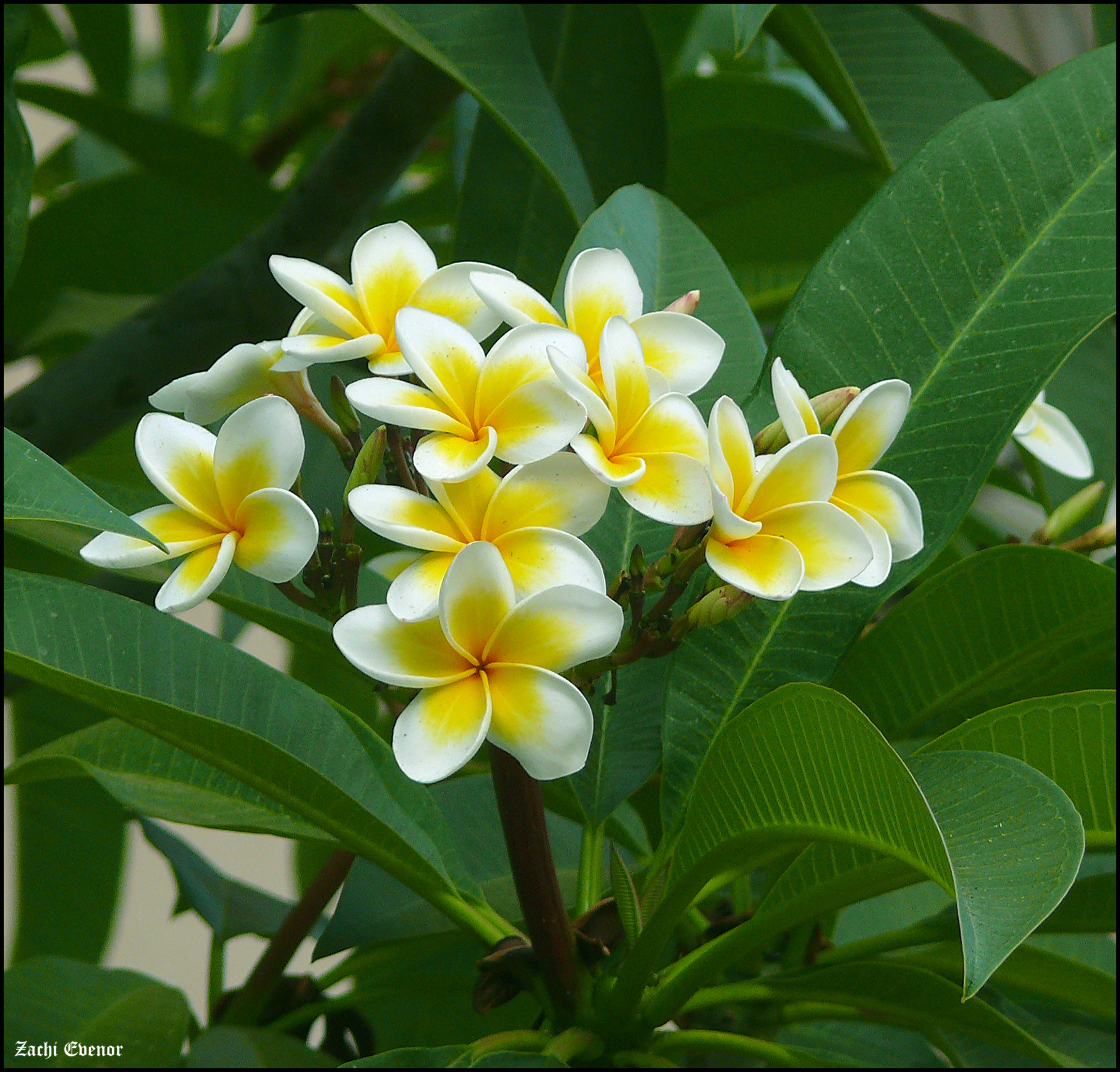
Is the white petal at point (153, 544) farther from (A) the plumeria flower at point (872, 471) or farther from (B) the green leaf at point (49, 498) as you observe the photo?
(A) the plumeria flower at point (872, 471)

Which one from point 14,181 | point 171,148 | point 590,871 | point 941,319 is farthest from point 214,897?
Result: point 171,148

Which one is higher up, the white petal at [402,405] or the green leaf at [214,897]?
the white petal at [402,405]

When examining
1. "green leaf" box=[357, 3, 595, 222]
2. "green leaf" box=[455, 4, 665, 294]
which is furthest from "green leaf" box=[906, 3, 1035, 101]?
"green leaf" box=[357, 3, 595, 222]

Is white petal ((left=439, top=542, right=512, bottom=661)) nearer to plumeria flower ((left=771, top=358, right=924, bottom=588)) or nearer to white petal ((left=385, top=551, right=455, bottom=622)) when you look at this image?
white petal ((left=385, top=551, right=455, bottom=622))

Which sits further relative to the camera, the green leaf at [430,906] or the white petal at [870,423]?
the green leaf at [430,906]

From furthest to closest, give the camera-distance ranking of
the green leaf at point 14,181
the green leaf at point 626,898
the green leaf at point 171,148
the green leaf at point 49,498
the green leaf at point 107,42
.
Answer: the green leaf at point 107,42, the green leaf at point 171,148, the green leaf at point 14,181, the green leaf at point 626,898, the green leaf at point 49,498

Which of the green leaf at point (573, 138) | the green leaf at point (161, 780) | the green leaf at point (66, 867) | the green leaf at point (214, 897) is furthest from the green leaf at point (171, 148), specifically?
the green leaf at point (161, 780)

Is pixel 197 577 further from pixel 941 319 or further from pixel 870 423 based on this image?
pixel 941 319
